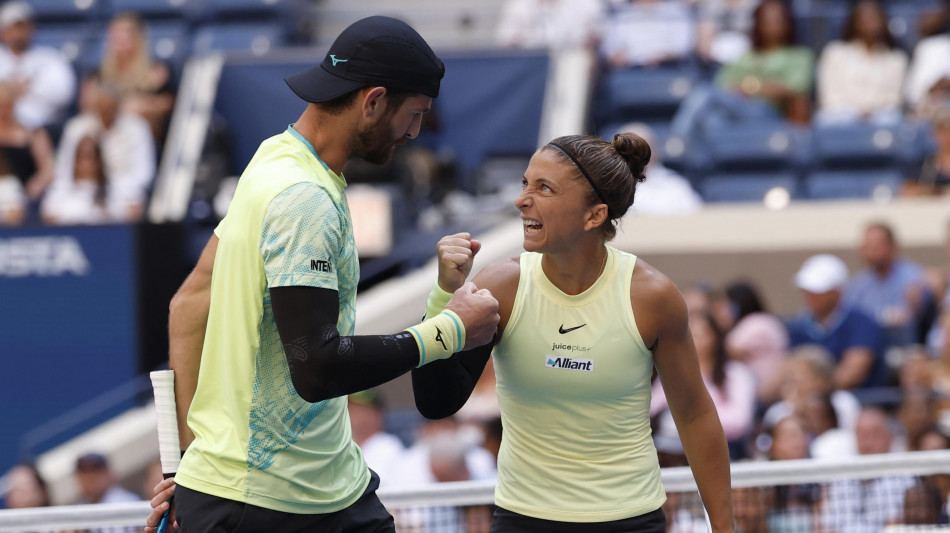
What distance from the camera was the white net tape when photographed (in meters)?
3.55

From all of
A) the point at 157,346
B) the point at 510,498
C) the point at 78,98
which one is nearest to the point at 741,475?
the point at 510,498

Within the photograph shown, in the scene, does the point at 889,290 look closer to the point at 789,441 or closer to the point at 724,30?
the point at 789,441

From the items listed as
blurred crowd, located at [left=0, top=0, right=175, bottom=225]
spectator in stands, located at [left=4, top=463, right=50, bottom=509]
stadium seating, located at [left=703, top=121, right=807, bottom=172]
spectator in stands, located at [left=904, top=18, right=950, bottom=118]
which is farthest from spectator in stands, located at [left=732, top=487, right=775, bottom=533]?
blurred crowd, located at [left=0, top=0, right=175, bottom=225]

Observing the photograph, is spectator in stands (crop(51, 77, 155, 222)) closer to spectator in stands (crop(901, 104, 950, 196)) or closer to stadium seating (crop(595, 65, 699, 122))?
stadium seating (crop(595, 65, 699, 122))

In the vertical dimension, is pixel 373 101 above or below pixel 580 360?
above

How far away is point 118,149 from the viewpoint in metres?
9.05

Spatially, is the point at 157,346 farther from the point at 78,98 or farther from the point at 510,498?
the point at 510,498

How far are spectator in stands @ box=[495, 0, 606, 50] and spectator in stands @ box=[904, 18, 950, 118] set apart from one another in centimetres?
247

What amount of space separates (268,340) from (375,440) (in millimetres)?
3748

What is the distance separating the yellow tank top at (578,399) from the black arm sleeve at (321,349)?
55 cm

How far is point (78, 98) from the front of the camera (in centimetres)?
1000

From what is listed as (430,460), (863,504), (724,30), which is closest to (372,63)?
(863,504)

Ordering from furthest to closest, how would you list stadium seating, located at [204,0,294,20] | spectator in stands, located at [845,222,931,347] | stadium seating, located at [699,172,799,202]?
1. stadium seating, located at [204,0,294,20]
2. stadium seating, located at [699,172,799,202]
3. spectator in stands, located at [845,222,931,347]

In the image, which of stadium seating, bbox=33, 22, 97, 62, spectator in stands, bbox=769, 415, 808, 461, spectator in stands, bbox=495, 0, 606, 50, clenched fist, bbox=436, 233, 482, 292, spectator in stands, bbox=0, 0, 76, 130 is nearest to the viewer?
clenched fist, bbox=436, 233, 482, 292
